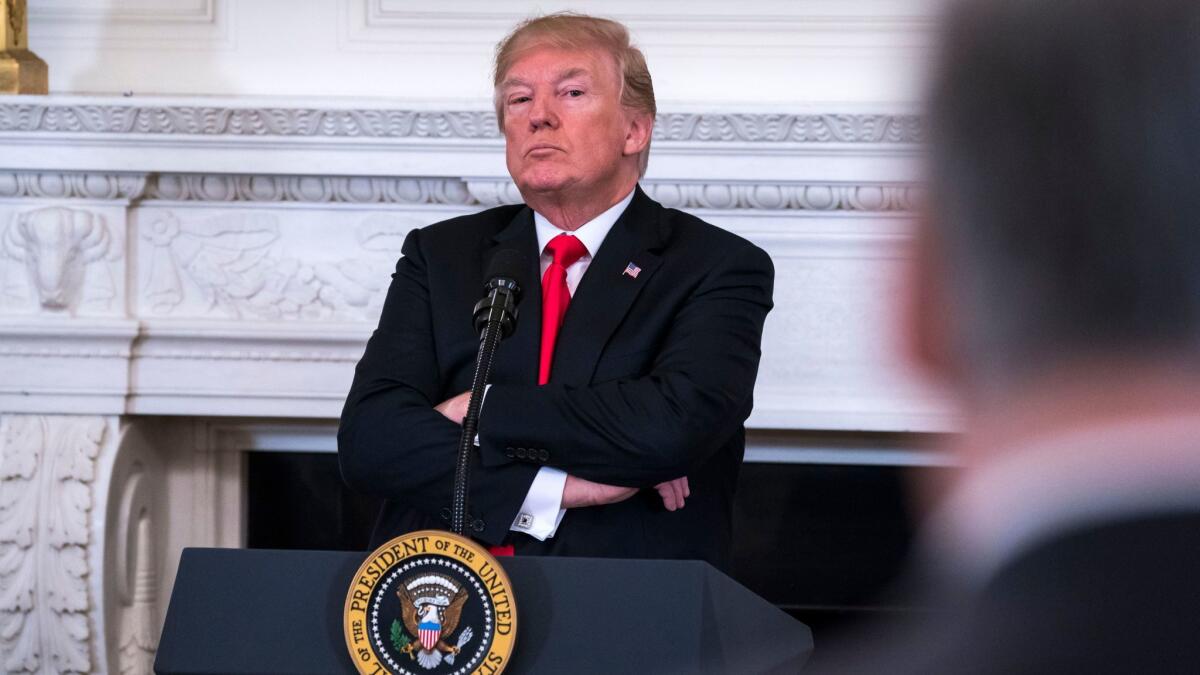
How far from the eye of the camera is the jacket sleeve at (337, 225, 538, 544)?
1.81m

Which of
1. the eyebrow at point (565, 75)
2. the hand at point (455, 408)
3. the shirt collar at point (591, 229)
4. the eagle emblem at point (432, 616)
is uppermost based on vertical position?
the eyebrow at point (565, 75)

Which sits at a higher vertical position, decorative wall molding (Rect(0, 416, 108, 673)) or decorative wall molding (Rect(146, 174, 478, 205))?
decorative wall molding (Rect(146, 174, 478, 205))

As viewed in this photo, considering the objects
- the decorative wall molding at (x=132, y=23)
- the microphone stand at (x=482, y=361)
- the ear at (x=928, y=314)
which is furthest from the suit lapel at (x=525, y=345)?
the decorative wall molding at (x=132, y=23)

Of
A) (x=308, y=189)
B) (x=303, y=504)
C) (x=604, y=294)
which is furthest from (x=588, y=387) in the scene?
(x=303, y=504)

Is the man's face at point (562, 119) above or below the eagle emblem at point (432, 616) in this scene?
above

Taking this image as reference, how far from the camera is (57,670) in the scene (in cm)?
313

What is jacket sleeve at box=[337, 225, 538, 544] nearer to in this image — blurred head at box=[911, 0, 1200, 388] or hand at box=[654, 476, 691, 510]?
hand at box=[654, 476, 691, 510]

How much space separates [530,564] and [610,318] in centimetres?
74

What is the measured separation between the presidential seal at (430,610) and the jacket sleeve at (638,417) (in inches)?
21.7

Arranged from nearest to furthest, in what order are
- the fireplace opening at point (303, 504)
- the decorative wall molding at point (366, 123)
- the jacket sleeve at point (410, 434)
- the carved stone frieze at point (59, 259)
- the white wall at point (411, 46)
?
the jacket sleeve at point (410, 434) < the decorative wall molding at point (366, 123) < the carved stone frieze at point (59, 259) < the white wall at point (411, 46) < the fireplace opening at point (303, 504)

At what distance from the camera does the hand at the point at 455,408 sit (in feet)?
6.32

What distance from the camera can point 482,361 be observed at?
1.49m

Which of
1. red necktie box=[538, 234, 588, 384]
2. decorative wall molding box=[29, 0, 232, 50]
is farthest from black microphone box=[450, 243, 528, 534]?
decorative wall molding box=[29, 0, 232, 50]

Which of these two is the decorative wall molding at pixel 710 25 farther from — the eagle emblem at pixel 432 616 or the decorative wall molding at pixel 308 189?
the eagle emblem at pixel 432 616
